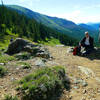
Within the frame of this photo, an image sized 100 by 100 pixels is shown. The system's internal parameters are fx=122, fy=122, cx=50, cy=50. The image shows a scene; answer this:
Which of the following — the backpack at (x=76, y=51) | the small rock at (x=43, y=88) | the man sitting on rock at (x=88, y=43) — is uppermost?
the man sitting on rock at (x=88, y=43)

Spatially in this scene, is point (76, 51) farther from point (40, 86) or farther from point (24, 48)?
point (40, 86)

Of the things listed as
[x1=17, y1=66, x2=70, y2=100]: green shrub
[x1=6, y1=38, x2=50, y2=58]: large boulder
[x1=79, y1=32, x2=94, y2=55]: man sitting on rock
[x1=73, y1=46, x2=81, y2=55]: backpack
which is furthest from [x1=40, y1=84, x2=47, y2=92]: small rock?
[x1=79, y1=32, x2=94, y2=55]: man sitting on rock

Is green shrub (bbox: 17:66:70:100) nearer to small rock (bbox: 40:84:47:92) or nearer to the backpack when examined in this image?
small rock (bbox: 40:84:47:92)

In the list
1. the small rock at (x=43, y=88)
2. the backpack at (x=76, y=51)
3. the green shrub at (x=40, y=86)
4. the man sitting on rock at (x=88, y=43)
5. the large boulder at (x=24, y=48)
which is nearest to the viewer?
the green shrub at (x=40, y=86)

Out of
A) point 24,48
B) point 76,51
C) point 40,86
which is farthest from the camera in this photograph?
point 76,51

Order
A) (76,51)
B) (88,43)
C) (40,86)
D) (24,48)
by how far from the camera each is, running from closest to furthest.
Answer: (40,86), (24,48), (76,51), (88,43)

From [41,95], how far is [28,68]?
10.7 ft

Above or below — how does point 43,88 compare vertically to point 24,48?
below

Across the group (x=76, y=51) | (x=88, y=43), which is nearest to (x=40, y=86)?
(x=76, y=51)

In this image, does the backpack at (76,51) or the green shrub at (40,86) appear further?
the backpack at (76,51)

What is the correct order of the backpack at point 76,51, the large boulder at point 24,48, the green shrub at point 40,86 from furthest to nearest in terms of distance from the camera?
the backpack at point 76,51
the large boulder at point 24,48
the green shrub at point 40,86

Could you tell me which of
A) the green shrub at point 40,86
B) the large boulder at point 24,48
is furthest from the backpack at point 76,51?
the green shrub at point 40,86

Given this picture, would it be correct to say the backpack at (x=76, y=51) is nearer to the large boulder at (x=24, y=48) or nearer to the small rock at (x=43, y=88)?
Result: the large boulder at (x=24, y=48)

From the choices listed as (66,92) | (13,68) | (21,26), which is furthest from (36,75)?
(21,26)
